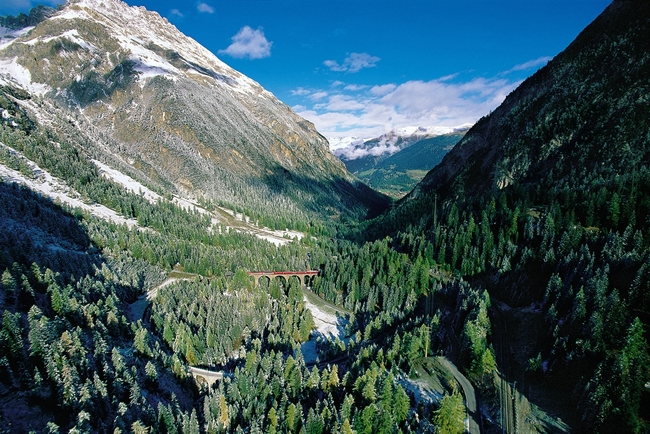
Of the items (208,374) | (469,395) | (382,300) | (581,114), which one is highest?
(581,114)

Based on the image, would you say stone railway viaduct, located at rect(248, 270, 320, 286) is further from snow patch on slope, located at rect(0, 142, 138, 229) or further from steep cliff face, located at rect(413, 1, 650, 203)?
steep cliff face, located at rect(413, 1, 650, 203)

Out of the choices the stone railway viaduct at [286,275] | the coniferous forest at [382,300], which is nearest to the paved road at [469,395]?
the coniferous forest at [382,300]

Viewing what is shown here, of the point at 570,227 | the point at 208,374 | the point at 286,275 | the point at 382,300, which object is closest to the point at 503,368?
the point at 382,300

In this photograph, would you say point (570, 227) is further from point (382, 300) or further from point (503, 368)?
point (382, 300)

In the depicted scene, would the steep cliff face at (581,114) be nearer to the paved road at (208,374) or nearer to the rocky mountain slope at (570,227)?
the rocky mountain slope at (570,227)

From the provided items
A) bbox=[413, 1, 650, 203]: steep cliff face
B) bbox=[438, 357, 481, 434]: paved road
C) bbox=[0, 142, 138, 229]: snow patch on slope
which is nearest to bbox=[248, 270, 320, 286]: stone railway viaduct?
bbox=[0, 142, 138, 229]: snow patch on slope
